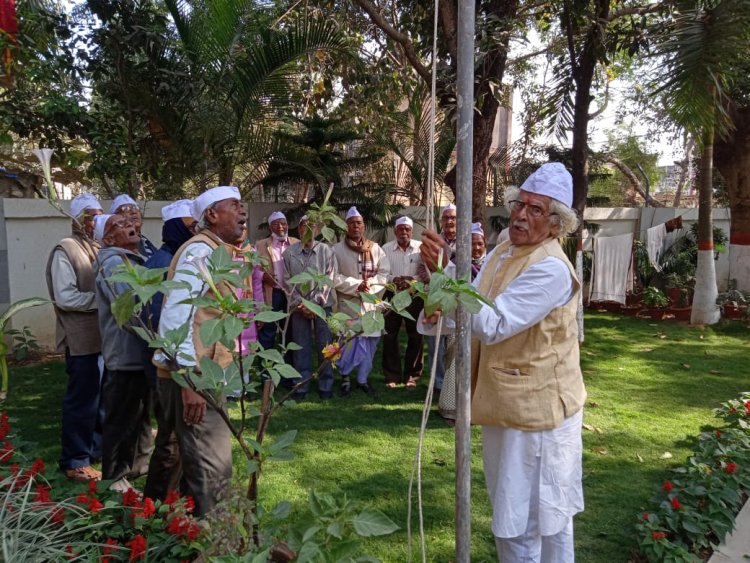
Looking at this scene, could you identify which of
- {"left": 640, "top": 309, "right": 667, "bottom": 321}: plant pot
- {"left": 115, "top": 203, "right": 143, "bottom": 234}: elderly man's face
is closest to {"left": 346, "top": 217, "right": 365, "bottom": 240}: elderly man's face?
{"left": 115, "top": 203, "right": 143, "bottom": 234}: elderly man's face

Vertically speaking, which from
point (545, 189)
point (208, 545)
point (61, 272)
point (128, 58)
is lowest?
point (208, 545)

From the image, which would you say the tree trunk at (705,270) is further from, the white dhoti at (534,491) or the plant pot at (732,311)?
the white dhoti at (534,491)

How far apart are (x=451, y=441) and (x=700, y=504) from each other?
185 centimetres

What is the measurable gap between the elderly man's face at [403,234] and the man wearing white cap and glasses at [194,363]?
377 centimetres

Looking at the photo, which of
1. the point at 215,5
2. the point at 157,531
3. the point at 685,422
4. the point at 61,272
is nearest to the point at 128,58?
the point at 215,5

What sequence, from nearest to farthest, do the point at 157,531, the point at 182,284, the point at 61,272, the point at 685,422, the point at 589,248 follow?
the point at 182,284
the point at 157,531
the point at 61,272
the point at 685,422
the point at 589,248

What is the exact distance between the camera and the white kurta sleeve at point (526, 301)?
6.98 feet

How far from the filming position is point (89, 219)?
4.68m

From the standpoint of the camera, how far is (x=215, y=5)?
20.7 feet

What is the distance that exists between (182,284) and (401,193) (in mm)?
8015

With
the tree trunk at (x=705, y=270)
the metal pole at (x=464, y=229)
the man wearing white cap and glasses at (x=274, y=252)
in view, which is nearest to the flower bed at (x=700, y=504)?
the metal pole at (x=464, y=229)

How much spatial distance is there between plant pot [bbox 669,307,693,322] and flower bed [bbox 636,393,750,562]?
6.57m

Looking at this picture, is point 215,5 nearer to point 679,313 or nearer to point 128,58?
point 128,58

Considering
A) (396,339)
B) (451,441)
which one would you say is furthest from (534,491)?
(396,339)
